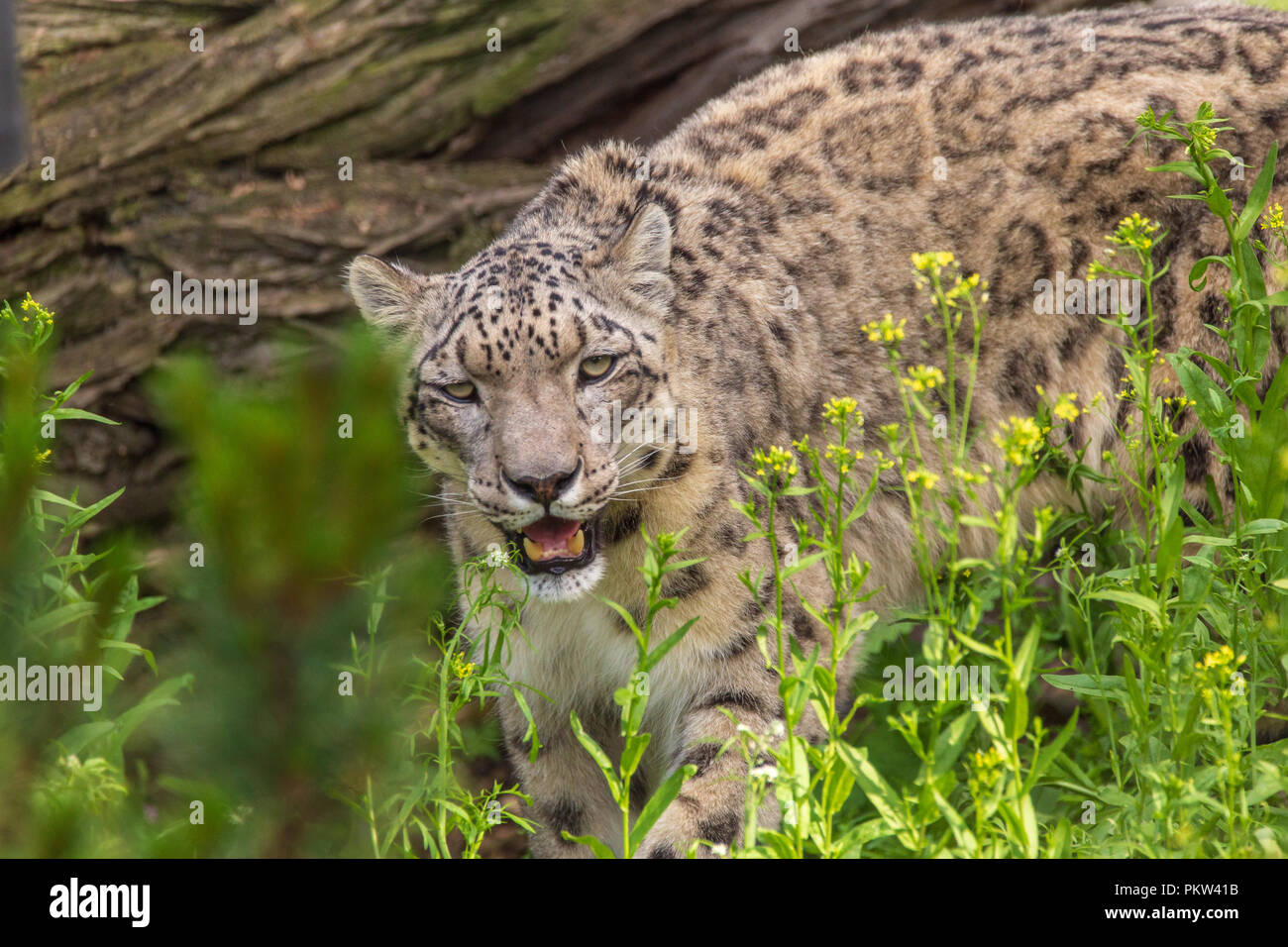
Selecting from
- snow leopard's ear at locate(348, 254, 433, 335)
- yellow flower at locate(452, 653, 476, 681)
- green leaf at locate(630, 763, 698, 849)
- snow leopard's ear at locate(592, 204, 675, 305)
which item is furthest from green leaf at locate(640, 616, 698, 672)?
snow leopard's ear at locate(348, 254, 433, 335)

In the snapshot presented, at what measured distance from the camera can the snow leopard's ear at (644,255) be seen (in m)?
4.75

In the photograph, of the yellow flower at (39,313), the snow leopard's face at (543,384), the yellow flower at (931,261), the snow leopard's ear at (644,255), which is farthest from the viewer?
the snow leopard's ear at (644,255)

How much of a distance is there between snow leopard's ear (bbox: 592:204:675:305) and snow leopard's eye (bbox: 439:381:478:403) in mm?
726

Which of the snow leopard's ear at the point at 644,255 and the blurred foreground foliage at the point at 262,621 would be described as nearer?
the blurred foreground foliage at the point at 262,621

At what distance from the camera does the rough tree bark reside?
23.0 feet

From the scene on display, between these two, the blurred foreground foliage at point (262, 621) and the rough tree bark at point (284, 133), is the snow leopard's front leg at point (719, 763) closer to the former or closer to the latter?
the blurred foreground foliage at point (262, 621)

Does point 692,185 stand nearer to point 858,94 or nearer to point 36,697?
point 858,94

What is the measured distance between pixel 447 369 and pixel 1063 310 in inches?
111

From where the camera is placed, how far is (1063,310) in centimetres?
567

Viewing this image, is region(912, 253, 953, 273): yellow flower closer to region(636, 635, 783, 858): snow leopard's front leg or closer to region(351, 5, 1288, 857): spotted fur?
region(351, 5, 1288, 857): spotted fur

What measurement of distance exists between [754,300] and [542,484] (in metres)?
1.69

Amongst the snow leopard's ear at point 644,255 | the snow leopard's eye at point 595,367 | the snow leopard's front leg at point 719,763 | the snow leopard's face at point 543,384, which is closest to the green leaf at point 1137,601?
the snow leopard's front leg at point 719,763

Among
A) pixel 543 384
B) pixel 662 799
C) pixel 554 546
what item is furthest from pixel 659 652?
Answer: pixel 543 384
